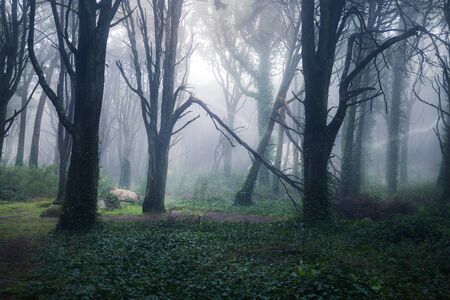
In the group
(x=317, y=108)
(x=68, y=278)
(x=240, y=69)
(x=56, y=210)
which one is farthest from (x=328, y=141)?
(x=240, y=69)

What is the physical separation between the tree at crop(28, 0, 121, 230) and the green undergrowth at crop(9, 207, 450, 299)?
596 millimetres

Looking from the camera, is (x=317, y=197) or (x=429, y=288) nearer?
(x=429, y=288)

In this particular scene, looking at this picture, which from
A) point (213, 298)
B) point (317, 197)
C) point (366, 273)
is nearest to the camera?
point (213, 298)

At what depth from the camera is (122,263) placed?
221 inches

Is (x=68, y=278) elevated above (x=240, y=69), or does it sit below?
below

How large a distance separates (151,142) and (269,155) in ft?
46.4

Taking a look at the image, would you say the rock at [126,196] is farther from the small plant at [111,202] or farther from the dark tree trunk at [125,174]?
the dark tree trunk at [125,174]

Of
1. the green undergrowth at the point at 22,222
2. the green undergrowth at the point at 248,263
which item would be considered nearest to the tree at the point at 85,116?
the green undergrowth at the point at 248,263

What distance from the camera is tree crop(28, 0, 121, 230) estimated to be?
8.08 m

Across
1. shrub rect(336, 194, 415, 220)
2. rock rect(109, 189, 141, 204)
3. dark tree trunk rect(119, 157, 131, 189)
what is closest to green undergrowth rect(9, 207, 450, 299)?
shrub rect(336, 194, 415, 220)

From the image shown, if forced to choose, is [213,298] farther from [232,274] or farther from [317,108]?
[317,108]

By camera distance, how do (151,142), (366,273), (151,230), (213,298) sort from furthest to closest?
(151,142) < (151,230) < (366,273) < (213,298)

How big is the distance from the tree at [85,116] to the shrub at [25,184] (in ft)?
29.7

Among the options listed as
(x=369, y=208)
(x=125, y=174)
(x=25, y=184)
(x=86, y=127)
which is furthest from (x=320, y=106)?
(x=125, y=174)
